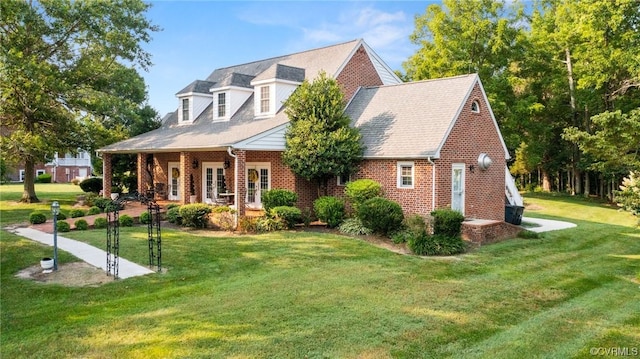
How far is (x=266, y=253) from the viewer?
12.4 m

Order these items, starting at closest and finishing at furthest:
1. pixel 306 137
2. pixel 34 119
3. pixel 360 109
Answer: pixel 306 137
pixel 360 109
pixel 34 119

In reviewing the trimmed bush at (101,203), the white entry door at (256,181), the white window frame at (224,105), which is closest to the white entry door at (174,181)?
the trimmed bush at (101,203)

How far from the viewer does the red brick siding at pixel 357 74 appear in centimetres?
2047

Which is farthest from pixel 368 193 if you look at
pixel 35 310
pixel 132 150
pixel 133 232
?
pixel 132 150

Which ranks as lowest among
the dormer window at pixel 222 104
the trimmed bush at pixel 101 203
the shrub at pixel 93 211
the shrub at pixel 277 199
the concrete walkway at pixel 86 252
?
the concrete walkway at pixel 86 252

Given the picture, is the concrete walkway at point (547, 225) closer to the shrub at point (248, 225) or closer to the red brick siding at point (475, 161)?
the red brick siding at point (475, 161)

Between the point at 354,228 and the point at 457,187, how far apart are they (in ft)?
13.8

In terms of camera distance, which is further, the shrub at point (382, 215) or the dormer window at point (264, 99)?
the dormer window at point (264, 99)

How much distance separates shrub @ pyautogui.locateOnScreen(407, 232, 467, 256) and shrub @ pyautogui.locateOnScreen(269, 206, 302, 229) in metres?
4.40

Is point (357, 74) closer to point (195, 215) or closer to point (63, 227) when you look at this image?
point (195, 215)

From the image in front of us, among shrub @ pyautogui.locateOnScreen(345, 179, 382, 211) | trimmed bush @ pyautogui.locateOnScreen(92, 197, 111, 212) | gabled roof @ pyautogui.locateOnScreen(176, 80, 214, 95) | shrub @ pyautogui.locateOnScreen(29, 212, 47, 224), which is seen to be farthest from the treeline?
shrub @ pyautogui.locateOnScreen(29, 212, 47, 224)

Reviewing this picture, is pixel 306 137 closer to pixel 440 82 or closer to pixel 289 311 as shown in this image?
pixel 440 82

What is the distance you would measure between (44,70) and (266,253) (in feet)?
53.6

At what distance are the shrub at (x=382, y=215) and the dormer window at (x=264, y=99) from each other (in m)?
8.07
